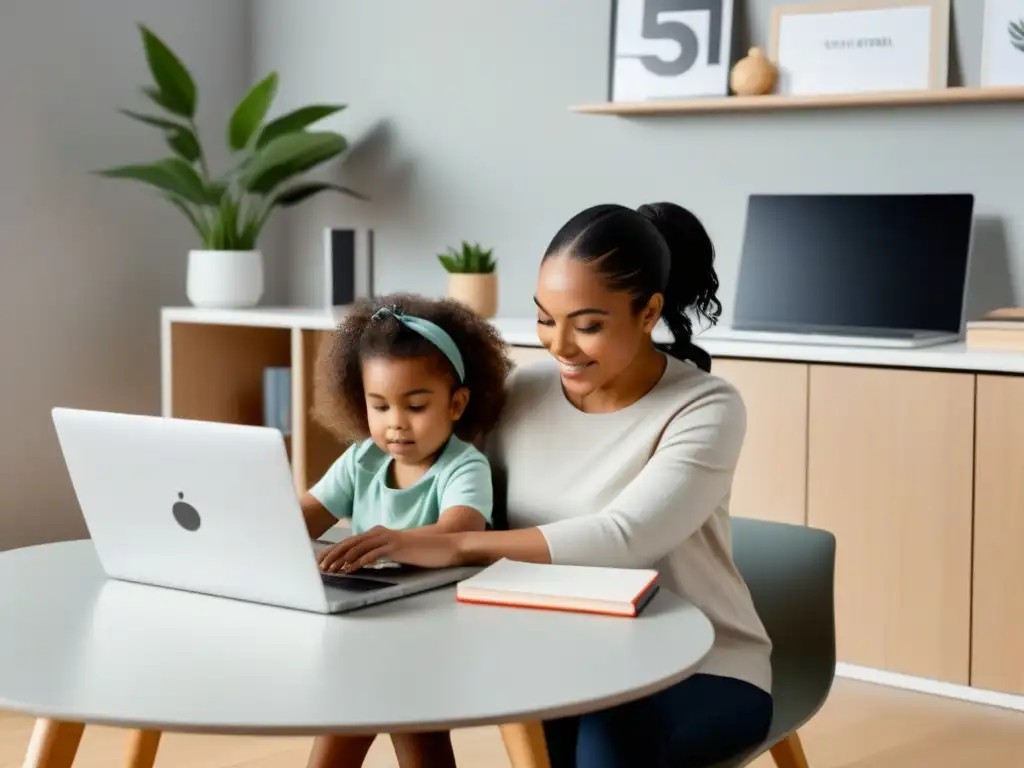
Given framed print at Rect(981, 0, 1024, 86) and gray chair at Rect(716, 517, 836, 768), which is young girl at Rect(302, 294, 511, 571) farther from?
framed print at Rect(981, 0, 1024, 86)

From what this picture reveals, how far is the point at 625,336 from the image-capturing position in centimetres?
165

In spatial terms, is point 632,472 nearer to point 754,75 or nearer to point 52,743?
point 52,743

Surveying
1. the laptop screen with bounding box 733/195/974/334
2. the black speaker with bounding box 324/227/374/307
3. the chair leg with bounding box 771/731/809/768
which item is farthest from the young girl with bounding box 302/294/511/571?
the black speaker with bounding box 324/227/374/307

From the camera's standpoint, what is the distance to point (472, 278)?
12.0 ft

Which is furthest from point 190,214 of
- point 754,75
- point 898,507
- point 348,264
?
point 898,507

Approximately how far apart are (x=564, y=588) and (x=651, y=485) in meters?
0.22

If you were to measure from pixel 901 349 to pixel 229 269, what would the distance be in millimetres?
1932

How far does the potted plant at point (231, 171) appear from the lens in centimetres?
395

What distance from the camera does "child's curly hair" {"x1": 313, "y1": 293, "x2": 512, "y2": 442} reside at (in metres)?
1.78

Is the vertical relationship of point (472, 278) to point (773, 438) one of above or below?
above

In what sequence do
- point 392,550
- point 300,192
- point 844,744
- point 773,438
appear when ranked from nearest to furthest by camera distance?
point 392,550 → point 844,744 → point 773,438 → point 300,192

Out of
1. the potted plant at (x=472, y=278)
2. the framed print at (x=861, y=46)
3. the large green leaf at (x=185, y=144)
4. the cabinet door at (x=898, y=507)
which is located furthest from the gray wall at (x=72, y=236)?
the cabinet door at (x=898, y=507)

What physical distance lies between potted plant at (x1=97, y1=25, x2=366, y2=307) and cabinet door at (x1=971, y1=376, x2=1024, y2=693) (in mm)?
2013

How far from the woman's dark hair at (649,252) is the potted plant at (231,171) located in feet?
7.73
